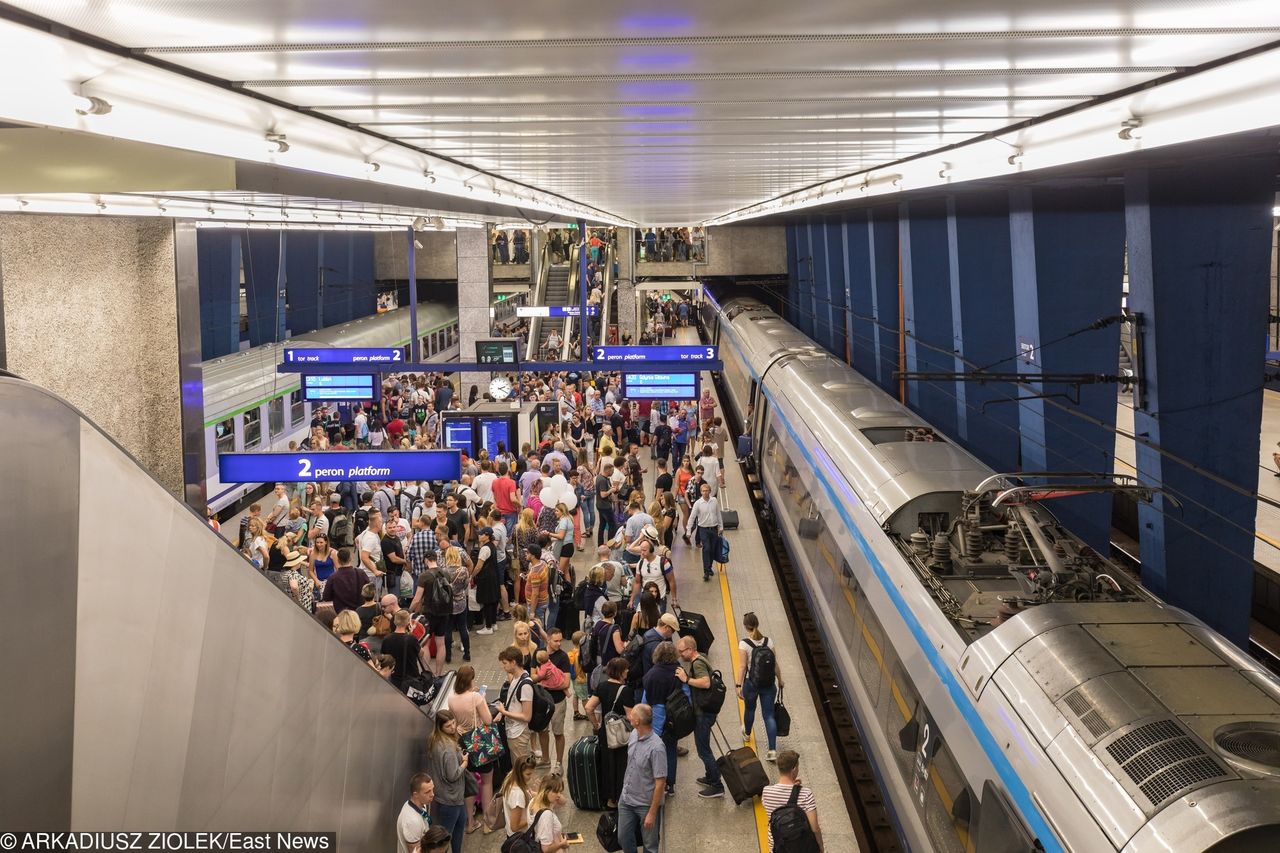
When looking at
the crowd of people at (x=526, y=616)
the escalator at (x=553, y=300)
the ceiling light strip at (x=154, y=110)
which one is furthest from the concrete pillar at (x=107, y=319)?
the escalator at (x=553, y=300)

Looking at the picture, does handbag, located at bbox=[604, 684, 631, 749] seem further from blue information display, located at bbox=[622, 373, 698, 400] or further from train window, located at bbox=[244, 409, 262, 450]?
train window, located at bbox=[244, 409, 262, 450]

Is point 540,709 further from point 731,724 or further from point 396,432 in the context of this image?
point 396,432

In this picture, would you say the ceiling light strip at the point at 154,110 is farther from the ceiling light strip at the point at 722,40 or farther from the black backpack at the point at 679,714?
the black backpack at the point at 679,714

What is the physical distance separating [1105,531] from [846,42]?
8.83m

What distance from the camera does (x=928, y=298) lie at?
56.6 feet

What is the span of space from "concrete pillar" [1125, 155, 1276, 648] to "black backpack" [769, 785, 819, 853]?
427 cm

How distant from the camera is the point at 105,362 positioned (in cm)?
1032

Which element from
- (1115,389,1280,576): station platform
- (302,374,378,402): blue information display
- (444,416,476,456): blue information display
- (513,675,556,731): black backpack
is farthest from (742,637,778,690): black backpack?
(302,374,378,402): blue information display

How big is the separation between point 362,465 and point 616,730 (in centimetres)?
476

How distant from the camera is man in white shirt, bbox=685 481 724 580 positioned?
44.7ft

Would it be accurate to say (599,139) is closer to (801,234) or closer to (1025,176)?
(1025,176)

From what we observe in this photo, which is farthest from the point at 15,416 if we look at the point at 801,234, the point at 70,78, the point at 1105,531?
the point at 801,234

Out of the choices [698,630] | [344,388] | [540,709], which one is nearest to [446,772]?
[540,709]

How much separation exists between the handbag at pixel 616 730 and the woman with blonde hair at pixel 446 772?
48.2 inches
